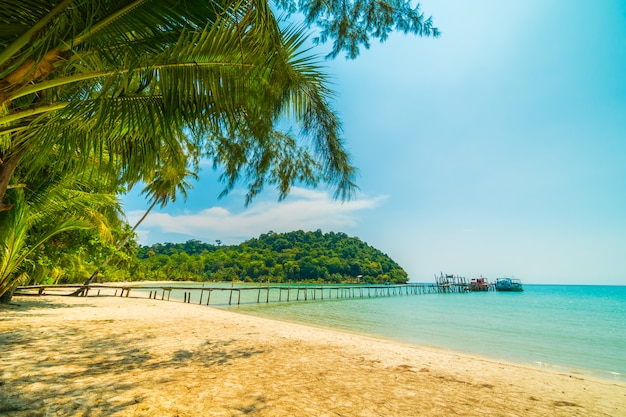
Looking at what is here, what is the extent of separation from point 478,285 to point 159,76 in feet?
236

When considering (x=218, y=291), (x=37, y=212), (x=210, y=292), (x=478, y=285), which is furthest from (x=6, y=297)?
(x=478, y=285)

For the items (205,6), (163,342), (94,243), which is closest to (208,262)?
(94,243)

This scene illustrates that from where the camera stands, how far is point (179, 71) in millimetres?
2391

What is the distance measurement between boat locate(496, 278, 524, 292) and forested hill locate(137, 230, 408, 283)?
22.5 m

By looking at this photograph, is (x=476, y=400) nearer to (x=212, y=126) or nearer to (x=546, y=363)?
(x=212, y=126)

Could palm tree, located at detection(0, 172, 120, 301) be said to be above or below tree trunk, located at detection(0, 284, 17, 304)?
above

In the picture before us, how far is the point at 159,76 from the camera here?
2389 millimetres

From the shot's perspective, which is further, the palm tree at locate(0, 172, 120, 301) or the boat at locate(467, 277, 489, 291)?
the boat at locate(467, 277, 489, 291)

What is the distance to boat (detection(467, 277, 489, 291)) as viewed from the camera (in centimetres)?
6169

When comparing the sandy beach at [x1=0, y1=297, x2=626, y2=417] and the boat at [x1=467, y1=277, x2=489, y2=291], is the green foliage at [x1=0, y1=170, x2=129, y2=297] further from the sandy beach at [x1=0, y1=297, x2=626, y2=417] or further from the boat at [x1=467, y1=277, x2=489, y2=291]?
the boat at [x1=467, y1=277, x2=489, y2=291]

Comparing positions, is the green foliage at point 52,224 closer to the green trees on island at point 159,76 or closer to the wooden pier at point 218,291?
the green trees on island at point 159,76

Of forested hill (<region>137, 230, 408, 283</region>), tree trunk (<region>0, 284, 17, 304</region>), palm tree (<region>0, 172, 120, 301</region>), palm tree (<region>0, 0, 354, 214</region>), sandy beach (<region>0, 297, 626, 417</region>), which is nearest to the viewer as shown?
palm tree (<region>0, 0, 354, 214</region>)

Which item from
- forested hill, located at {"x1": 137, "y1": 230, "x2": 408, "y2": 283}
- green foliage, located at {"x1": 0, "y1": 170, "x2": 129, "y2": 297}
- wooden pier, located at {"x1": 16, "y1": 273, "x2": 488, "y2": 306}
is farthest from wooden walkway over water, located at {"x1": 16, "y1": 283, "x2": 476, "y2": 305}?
forested hill, located at {"x1": 137, "y1": 230, "x2": 408, "y2": 283}

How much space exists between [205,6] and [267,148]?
1986mm
